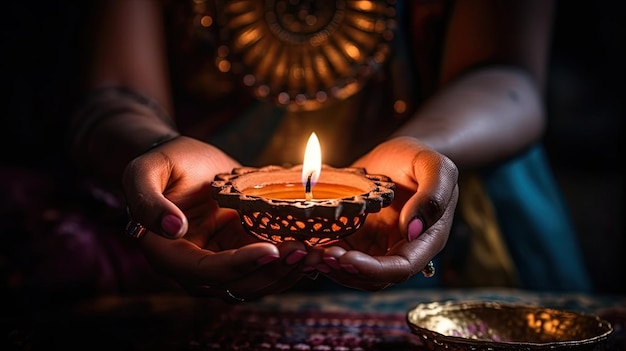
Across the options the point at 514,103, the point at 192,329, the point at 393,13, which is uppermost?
the point at 393,13

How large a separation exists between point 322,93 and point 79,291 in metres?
0.56

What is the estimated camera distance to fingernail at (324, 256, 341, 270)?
662 millimetres

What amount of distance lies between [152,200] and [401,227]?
0.23 m

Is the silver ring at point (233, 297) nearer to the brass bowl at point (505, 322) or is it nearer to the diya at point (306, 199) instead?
the diya at point (306, 199)

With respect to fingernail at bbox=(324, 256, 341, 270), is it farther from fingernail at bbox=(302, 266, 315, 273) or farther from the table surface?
the table surface

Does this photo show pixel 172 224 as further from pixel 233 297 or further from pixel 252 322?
pixel 252 322

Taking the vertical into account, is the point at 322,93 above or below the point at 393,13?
below

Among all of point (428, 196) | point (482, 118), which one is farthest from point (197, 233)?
point (482, 118)

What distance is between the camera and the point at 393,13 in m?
1.34

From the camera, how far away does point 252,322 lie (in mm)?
939

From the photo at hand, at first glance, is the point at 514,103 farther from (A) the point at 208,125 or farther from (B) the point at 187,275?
(B) the point at 187,275

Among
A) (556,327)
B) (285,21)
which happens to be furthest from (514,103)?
(556,327)

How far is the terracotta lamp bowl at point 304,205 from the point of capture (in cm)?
66

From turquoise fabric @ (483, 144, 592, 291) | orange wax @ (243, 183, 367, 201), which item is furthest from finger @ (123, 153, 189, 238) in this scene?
turquoise fabric @ (483, 144, 592, 291)
